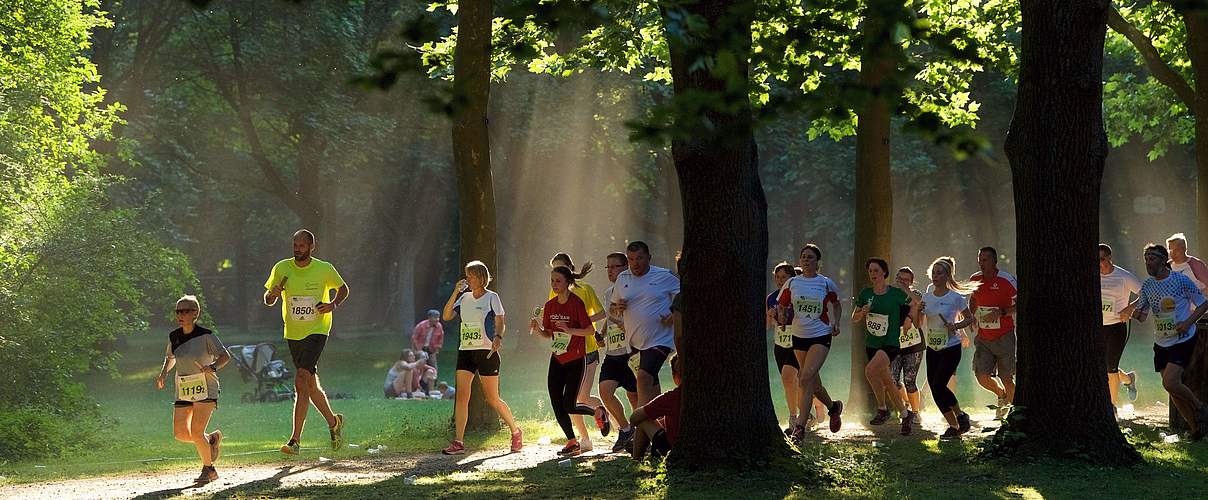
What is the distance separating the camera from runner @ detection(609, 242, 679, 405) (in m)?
13.5

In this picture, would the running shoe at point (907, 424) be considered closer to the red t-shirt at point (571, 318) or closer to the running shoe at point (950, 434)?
the running shoe at point (950, 434)

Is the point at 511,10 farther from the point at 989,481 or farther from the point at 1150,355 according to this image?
the point at 1150,355

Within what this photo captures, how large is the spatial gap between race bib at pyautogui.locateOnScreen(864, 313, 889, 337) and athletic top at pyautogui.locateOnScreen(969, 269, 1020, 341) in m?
1.57

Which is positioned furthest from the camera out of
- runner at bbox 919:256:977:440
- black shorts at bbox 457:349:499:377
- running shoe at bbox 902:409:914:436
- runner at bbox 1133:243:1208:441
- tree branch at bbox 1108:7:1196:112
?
tree branch at bbox 1108:7:1196:112

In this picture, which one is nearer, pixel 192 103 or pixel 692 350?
pixel 692 350

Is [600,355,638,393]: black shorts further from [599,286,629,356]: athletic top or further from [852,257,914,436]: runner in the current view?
[852,257,914,436]: runner

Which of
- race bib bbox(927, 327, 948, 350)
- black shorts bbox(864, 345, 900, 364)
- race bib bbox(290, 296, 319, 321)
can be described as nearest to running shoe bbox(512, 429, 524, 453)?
race bib bbox(290, 296, 319, 321)

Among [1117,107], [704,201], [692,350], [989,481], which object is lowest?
[989,481]

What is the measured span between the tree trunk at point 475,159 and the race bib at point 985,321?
16.6 ft

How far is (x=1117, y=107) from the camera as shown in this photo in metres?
28.2

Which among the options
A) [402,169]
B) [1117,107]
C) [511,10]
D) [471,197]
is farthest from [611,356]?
[402,169]

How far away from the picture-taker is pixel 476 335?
14250mm

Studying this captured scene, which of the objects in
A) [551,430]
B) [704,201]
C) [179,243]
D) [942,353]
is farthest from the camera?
[179,243]

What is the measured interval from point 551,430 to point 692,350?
656 cm
